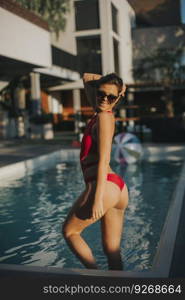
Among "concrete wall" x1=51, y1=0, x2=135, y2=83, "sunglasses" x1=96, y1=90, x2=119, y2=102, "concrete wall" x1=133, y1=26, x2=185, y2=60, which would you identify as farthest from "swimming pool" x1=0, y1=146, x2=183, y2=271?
"concrete wall" x1=133, y1=26, x2=185, y2=60

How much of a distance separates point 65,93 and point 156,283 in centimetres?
3214

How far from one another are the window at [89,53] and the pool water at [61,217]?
1176 centimetres

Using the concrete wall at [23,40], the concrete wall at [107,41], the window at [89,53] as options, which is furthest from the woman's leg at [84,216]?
the window at [89,53]

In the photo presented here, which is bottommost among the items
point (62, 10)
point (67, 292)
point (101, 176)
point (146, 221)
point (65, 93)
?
point (146, 221)

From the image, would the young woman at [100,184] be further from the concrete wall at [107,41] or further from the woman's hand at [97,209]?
the concrete wall at [107,41]

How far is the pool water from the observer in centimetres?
457

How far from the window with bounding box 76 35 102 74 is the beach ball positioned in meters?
10.4

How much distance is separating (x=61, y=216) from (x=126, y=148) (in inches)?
240

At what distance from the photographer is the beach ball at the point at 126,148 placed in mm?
12164

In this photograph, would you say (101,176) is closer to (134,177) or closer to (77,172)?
(134,177)

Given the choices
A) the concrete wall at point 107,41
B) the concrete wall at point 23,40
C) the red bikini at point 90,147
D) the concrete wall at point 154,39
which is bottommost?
the red bikini at point 90,147

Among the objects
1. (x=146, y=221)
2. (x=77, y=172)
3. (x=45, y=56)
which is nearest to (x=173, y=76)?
(x=45, y=56)

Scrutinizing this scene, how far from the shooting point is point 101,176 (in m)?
2.84

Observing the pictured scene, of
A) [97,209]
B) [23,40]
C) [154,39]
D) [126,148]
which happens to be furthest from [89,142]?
[154,39]
